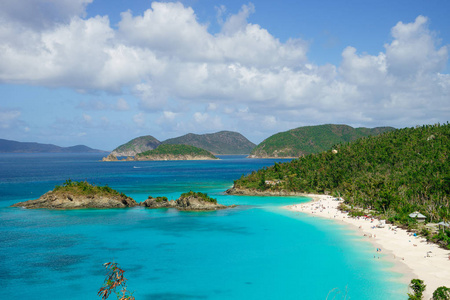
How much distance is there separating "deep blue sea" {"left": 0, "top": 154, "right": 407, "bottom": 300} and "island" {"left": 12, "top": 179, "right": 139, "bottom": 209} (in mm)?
7949

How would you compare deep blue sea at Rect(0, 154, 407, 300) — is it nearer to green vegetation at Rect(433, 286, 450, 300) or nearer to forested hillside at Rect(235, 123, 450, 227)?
green vegetation at Rect(433, 286, 450, 300)

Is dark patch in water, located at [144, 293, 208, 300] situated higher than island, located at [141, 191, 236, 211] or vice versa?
island, located at [141, 191, 236, 211]

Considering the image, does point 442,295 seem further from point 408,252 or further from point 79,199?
point 79,199

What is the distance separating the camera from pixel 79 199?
77812 millimetres

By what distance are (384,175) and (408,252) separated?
4963 centimetres

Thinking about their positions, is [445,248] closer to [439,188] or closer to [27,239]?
[439,188]

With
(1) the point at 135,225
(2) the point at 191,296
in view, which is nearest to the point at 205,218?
(1) the point at 135,225

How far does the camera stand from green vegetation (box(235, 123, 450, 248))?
58.9m

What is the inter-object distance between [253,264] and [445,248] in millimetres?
22427

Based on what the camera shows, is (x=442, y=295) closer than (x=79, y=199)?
Yes

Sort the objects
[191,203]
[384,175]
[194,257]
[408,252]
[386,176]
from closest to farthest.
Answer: [408,252] → [194,257] → [191,203] → [386,176] → [384,175]

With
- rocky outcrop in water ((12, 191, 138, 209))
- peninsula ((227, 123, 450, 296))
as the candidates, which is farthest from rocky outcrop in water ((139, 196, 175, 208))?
peninsula ((227, 123, 450, 296))

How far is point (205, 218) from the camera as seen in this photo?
6600 centimetres

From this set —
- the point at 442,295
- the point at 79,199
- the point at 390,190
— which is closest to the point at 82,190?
the point at 79,199
